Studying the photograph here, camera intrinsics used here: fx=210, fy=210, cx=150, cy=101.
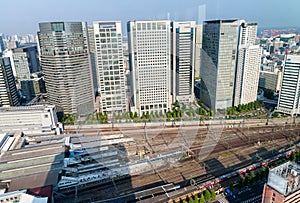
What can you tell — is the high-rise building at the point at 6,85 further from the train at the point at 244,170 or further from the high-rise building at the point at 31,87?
the train at the point at 244,170

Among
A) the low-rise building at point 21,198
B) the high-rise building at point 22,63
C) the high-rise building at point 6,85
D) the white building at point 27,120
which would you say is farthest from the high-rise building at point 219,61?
the high-rise building at point 22,63

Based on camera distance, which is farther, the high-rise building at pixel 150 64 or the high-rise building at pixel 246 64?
the high-rise building at pixel 246 64

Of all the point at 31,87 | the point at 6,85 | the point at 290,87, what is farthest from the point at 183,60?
the point at 31,87

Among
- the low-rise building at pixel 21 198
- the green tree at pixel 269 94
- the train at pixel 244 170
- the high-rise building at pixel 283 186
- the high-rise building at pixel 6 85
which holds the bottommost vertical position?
the train at pixel 244 170

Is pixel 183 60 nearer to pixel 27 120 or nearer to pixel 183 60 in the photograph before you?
pixel 183 60

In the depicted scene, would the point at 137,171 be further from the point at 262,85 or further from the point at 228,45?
the point at 262,85

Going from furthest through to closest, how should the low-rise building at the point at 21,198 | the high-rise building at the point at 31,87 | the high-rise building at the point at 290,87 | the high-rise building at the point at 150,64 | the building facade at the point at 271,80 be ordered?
1. the high-rise building at the point at 31,87
2. the building facade at the point at 271,80
3. the high-rise building at the point at 150,64
4. the high-rise building at the point at 290,87
5. the low-rise building at the point at 21,198

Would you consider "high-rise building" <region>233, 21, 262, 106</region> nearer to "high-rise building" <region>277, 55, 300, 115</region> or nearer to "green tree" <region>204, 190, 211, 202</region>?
"high-rise building" <region>277, 55, 300, 115</region>
